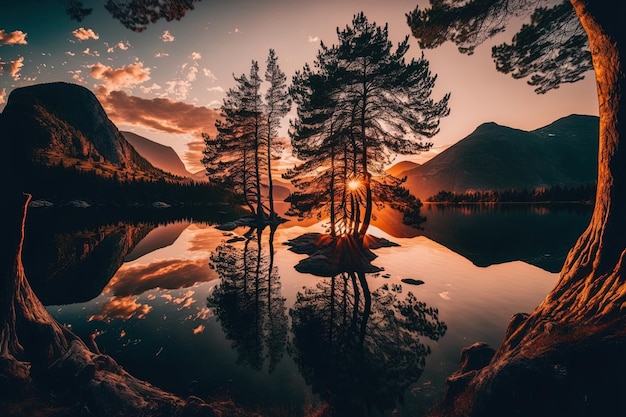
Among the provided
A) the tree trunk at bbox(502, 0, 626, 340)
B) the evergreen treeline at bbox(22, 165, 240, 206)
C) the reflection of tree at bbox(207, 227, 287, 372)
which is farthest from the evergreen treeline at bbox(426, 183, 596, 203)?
the evergreen treeline at bbox(22, 165, 240, 206)

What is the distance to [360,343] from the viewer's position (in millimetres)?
6969

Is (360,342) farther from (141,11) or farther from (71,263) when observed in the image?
(71,263)

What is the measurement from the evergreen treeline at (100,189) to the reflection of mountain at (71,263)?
38398 mm

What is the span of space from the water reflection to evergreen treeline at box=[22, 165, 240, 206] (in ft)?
176

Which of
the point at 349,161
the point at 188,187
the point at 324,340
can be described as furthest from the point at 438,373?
the point at 188,187

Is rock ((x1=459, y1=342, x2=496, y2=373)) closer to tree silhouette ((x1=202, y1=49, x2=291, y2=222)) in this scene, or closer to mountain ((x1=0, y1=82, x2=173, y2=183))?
tree silhouette ((x1=202, y1=49, x2=291, y2=222))

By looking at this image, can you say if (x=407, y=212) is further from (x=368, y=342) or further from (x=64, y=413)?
(x=64, y=413)

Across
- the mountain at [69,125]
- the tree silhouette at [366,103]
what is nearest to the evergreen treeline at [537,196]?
the tree silhouette at [366,103]

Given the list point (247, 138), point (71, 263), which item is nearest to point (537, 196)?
point (247, 138)

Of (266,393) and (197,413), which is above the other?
(197,413)

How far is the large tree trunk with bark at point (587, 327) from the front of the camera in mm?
3217

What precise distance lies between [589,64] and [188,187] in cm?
11334

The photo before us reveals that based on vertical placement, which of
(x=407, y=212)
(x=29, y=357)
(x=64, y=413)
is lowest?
(x=64, y=413)

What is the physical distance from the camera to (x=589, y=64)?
712cm
